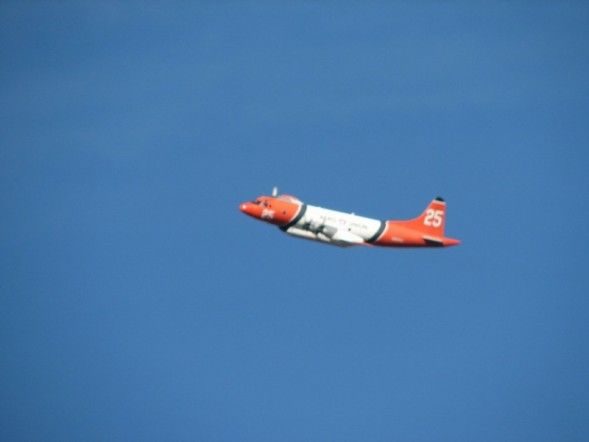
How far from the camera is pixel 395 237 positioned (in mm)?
127250

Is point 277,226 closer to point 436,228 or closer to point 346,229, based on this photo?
point 346,229

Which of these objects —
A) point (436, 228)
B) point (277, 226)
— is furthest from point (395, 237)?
point (277, 226)

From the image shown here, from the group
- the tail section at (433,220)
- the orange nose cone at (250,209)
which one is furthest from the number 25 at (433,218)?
the orange nose cone at (250,209)

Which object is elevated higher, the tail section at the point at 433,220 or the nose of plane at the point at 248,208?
the tail section at the point at 433,220

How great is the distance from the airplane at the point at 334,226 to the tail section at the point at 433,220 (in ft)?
0.59

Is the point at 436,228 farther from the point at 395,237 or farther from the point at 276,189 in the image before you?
the point at 276,189

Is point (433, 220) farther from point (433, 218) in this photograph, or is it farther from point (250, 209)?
point (250, 209)

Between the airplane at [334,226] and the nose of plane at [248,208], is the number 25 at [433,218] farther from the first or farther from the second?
the nose of plane at [248,208]

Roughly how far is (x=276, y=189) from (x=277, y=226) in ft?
17.1

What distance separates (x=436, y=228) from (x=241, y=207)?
26.2 meters

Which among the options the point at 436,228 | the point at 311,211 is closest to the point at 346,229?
the point at 311,211

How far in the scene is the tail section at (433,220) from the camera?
130 meters

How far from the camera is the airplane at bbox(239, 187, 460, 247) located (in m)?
123

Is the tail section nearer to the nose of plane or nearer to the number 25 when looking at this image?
the number 25
